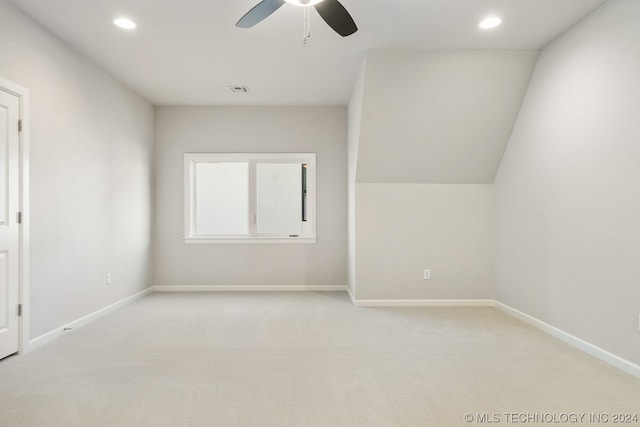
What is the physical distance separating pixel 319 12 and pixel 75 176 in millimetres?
2866

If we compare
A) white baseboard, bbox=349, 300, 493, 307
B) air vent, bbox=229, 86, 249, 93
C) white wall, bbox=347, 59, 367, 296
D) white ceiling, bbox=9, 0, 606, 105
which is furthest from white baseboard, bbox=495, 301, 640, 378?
air vent, bbox=229, 86, 249, 93

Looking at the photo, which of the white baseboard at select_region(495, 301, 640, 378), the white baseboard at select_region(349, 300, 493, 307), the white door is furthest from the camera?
the white baseboard at select_region(349, 300, 493, 307)

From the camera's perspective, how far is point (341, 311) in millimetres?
4250

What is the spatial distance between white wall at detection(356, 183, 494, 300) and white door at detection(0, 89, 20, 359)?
3.28 meters

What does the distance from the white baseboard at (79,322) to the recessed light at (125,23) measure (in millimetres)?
2733

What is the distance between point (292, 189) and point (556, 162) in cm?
340

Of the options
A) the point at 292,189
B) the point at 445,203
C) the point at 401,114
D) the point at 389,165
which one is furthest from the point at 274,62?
the point at 445,203

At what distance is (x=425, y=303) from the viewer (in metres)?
4.52

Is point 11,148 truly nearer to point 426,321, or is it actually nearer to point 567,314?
point 426,321

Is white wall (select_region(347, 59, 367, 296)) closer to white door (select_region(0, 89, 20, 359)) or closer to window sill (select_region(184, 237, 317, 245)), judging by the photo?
window sill (select_region(184, 237, 317, 245))

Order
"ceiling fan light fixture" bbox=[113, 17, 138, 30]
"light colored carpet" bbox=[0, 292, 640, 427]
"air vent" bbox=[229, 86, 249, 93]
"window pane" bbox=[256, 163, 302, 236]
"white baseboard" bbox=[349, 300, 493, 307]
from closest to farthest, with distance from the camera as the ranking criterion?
"light colored carpet" bbox=[0, 292, 640, 427] < "ceiling fan light fixture" bbox=[113, 17, 138, 30] < "white baseboard" bbox=[349, 300, 493, 307] < "air vent" bbox=[229, 86, 249, 93] < "window pane" bbox=[256, 163, 302, 236]

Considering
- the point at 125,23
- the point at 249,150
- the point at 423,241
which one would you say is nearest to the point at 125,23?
the point at 125,23

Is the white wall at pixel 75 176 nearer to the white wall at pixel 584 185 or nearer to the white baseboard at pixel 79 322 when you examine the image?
the white baseboard at pixel 79 322

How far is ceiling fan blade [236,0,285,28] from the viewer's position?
229 centimetres
